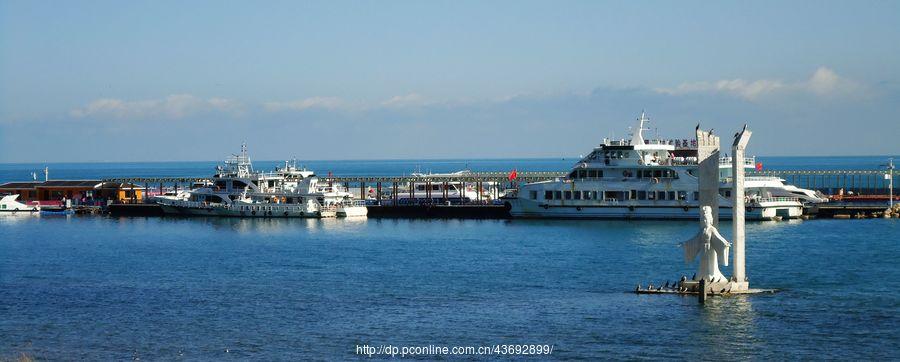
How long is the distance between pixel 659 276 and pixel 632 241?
1638cm

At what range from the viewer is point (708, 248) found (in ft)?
134

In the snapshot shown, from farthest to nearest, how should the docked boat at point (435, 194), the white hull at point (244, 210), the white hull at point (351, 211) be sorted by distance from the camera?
the docked boat at point (435, 194)
the white hull at point (244, 210)
the white hull at point (351, 211)

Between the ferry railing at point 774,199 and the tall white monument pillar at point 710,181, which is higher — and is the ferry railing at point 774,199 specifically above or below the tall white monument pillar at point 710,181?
below

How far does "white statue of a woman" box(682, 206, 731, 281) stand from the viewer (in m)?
40.6

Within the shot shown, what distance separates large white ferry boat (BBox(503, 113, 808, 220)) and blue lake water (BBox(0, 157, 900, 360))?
553 centimetres

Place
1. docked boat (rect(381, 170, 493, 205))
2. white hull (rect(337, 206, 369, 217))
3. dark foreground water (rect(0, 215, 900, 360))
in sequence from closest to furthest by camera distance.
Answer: dark foreground water (rect(0, 215, 900, 360)) → white hull (rect(337, 206, 369, 217)) → docked boat (rect(381, 170, 493, 205))

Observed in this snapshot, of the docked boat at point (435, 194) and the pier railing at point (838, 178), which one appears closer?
the docked boat at point (435, 194)

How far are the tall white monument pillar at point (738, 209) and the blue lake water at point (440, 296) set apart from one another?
82 centimetres

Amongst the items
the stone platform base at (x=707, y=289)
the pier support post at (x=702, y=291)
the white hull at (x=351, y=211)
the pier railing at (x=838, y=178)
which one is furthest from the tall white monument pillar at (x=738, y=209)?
the white hull at (x=351, y=211)

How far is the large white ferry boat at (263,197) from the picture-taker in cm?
9025

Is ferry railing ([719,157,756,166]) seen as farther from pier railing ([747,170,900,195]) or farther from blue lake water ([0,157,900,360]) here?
pier railing ([747,170,900,195])

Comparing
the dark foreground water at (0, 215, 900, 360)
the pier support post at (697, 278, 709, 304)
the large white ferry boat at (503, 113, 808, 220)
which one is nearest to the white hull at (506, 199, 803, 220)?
the large white ferry boat at (503, 113, 808, 220)

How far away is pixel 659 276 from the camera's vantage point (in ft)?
160

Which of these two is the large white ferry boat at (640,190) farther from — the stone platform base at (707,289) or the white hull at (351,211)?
the stone platform base at (707,289)
